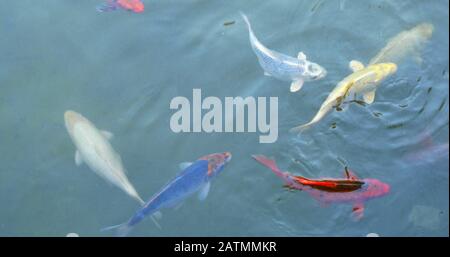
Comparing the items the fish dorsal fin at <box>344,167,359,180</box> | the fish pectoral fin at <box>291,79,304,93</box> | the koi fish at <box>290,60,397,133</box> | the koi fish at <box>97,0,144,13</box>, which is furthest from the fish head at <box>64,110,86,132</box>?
the fish dorsal fin at <box>344,167,359,180</box>

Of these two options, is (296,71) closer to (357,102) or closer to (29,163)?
(357,102)

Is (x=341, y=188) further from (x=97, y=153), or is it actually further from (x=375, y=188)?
(x=97, y=153)

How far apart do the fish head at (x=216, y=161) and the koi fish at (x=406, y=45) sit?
1.13 m

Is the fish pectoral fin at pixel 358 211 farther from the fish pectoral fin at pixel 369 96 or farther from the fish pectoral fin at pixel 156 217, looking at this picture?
the fish pectoral fin at pixel 156 217

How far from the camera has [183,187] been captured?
3369 mm

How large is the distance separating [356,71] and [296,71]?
363 millimetres

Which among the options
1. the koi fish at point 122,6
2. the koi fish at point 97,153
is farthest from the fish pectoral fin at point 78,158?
the koi fish at point 122,6

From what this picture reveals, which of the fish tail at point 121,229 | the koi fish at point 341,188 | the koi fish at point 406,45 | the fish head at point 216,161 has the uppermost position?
the koi fish at point 406,45

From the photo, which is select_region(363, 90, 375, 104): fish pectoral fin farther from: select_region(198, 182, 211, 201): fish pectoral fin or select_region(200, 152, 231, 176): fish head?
select_region(198, 182, 211, 201): fish pectoral fin

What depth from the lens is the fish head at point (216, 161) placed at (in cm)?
350

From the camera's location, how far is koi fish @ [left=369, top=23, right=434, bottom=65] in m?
3.89

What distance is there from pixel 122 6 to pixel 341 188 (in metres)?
1.84

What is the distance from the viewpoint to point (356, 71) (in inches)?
148

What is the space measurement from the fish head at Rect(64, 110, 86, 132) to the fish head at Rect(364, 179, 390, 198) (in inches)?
66.8
